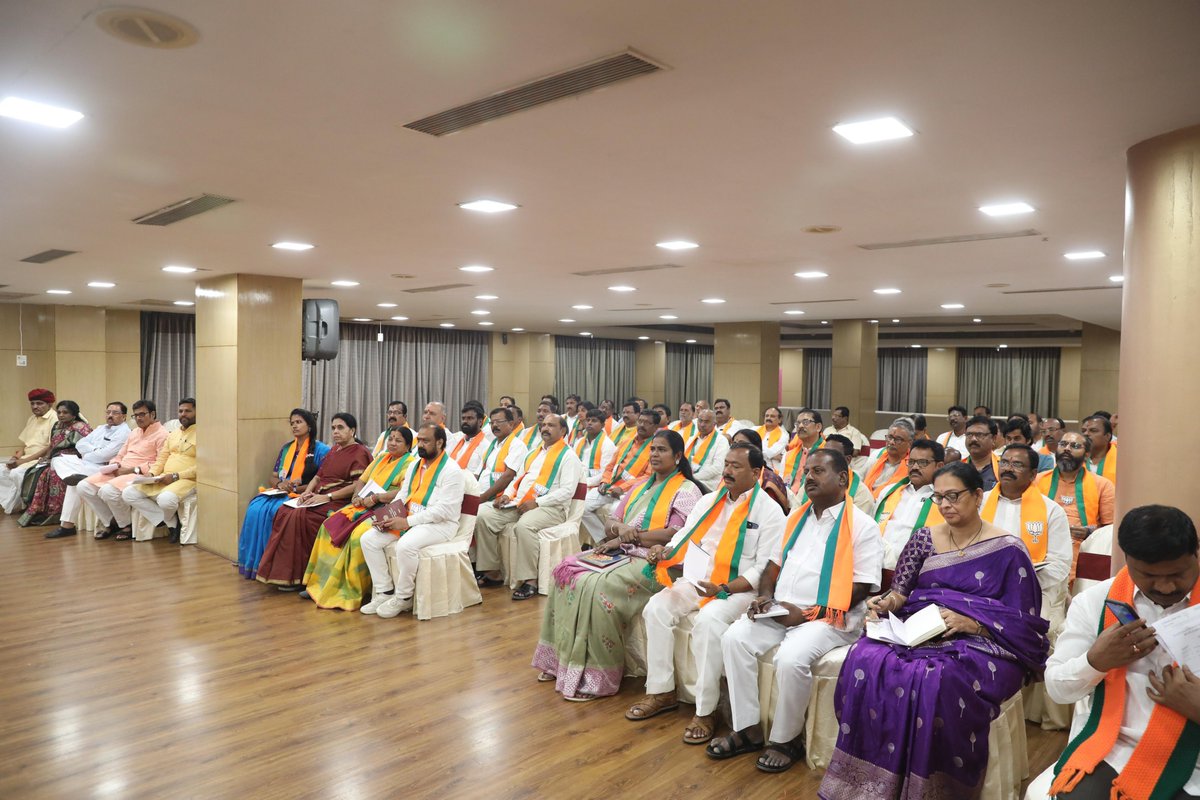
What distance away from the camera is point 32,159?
3.32 metres

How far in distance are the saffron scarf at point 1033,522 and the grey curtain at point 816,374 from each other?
1760 centimetres

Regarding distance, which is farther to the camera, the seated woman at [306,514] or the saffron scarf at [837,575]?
the seated woman at [306,514]

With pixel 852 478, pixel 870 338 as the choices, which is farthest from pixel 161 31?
pixel 870 338

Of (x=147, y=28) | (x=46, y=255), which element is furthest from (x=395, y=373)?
(x=147, y=28)

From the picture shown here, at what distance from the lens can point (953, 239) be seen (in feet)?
16.5

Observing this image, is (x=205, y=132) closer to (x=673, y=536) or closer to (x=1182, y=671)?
(x=673, y=536)

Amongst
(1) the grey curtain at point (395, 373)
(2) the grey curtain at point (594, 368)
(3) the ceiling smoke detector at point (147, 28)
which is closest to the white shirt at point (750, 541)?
(3) the ceiling smoke detector at point (147, 28)

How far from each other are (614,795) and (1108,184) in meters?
3.41

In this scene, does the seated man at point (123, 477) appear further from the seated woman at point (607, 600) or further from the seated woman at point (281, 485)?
the seated woman at point (607, 600)

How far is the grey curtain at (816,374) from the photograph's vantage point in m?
21.2

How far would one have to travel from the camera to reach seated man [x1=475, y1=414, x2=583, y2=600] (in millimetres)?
6191

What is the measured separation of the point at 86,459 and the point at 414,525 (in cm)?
513

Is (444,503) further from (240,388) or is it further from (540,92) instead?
(540,92)

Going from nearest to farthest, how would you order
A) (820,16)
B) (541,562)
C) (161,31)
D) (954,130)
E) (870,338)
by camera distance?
(820,16) < (161,31) < (954,130) < (541,562) < (870,338)
